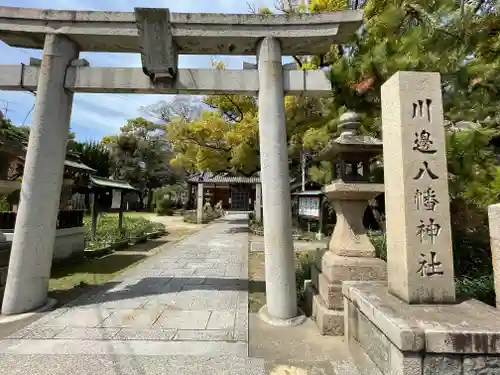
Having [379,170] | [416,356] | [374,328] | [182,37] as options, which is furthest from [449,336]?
[182,37]

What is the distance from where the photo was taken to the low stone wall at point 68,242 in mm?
7621

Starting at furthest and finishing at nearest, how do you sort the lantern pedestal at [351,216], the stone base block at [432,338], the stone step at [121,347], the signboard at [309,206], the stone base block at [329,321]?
the signboard at [309,206] < the lantern pedestal at [351,216] < the stone base block at [329,321] < the stone step at [121,347] < the stone base block at [432,338]

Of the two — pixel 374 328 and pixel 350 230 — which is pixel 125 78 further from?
pixel 374 328

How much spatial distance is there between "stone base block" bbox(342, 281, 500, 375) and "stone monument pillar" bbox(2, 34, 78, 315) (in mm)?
4670

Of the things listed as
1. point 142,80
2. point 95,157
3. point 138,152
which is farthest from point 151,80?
point 138,152

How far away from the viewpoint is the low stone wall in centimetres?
762

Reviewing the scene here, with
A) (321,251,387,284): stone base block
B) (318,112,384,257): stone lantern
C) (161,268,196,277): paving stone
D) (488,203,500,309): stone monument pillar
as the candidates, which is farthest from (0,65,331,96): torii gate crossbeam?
(161,268,196,277): paving stone

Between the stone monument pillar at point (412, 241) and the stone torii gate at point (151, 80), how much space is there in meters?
1.48

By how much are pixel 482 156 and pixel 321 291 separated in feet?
13.7

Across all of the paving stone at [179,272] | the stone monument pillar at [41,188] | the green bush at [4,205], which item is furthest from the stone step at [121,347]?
the green bush at [4,205]

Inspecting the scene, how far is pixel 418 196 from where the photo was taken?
2885 millimetres

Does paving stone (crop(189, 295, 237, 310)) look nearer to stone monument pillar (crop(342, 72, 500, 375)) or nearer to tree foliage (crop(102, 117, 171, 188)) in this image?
stone monument pillar (crop(342, 72, 500, 375))

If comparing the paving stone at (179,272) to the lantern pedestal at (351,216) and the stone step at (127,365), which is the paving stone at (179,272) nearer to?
the stone step at (127,365)

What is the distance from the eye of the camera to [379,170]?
6.01 metres
